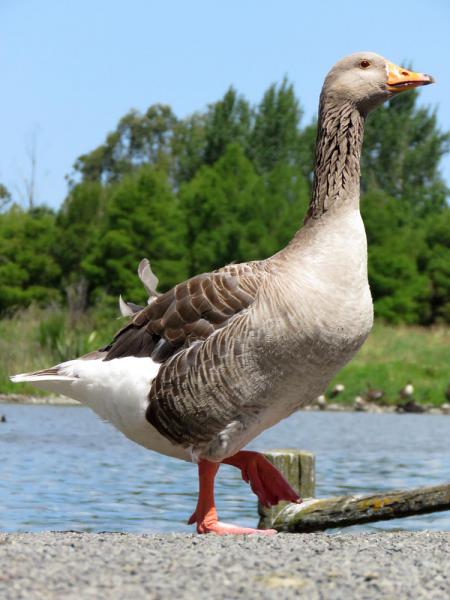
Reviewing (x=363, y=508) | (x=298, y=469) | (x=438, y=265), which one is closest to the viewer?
(x=363, y=508)

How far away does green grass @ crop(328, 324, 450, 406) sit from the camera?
37.6 meters

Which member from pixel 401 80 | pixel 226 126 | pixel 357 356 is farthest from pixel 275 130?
pixel 401 80

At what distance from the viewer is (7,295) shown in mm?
56438

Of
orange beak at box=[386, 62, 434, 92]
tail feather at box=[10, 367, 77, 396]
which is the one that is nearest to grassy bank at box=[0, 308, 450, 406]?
tail feather at box=[10, 367, 77, 396]

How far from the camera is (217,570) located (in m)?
4.38

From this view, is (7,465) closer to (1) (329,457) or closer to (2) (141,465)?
(2) (141,465)

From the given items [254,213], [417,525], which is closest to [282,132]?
[254,213]

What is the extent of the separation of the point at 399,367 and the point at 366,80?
34.2m

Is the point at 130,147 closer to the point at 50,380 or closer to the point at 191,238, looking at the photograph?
the point at 191,238

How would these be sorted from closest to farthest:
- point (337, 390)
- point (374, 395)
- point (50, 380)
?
point (50, 380), point (374, 395), point (337, 390)

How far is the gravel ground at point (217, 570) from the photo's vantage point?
404cm

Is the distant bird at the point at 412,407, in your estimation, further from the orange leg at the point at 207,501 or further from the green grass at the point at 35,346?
the orange leg at the point at 207,501

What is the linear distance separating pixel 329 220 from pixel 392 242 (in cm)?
5343

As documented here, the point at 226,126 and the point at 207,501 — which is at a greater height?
the point at 226,126
